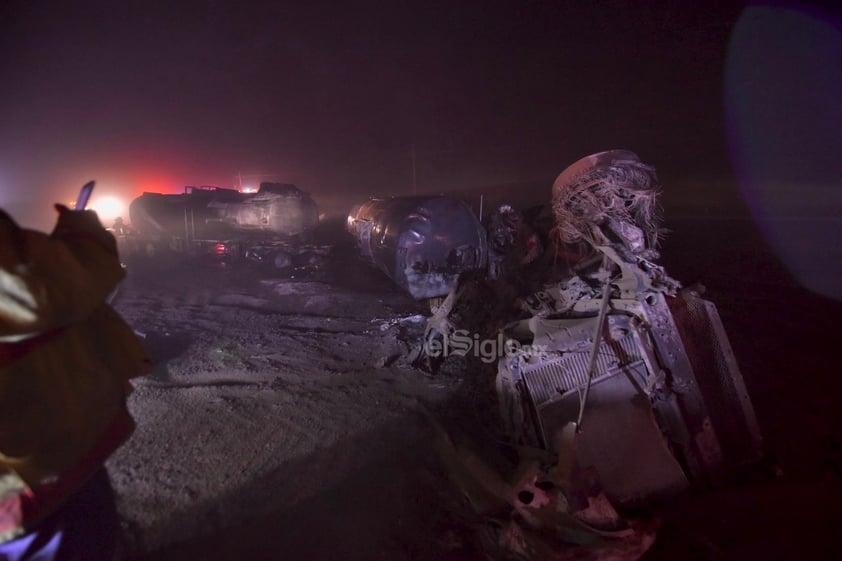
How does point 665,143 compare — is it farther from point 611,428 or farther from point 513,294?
point 611,428

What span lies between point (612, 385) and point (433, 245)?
5469mm

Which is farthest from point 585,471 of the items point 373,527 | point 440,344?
point 440,344

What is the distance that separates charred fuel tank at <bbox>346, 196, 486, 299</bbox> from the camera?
332 inches

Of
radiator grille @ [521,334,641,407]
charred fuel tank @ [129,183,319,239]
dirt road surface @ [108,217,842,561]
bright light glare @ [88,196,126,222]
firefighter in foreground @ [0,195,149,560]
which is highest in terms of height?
bright light glare @ [88,196,126,222]

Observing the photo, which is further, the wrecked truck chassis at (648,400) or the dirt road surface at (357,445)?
the wrecked truck chassis at (648,400)

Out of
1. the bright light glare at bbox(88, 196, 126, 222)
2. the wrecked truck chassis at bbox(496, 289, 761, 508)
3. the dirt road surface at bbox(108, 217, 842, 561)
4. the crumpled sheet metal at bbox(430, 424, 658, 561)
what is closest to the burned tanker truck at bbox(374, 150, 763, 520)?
the wrecked truck chassis at bbox(496, 289, 761, 508)

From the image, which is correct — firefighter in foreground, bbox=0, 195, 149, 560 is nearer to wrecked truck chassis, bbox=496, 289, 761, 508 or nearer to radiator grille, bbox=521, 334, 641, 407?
wrecked truck chassis, bbox=496, 289, 761, 508

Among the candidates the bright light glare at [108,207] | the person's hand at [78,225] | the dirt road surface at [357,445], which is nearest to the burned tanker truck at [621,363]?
the dirt road surface at [357,445]

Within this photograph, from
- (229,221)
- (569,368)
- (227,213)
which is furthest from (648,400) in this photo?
(227,213)

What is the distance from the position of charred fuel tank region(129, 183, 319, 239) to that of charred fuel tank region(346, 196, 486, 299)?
609 cm

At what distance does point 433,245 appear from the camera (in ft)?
27.7

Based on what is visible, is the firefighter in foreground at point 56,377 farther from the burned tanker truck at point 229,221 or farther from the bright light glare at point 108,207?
the bright light glare at point 108,207

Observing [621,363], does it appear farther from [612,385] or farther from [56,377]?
[56,377]

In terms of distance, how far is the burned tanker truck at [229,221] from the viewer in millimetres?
13836
